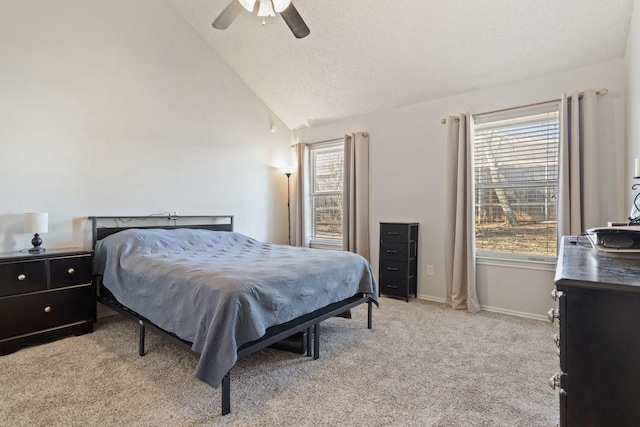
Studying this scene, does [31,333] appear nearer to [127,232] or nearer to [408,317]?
[127,232]

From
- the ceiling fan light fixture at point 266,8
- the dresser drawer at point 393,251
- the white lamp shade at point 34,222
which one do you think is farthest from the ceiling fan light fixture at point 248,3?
the dresser drawer at point 393,251

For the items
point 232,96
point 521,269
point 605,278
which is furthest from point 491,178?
point 232,96

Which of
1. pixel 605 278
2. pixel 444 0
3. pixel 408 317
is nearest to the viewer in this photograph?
pixel 605 278

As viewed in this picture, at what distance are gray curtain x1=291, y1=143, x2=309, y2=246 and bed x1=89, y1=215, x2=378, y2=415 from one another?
165 centimetres

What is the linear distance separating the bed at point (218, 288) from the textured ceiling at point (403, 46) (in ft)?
7.68

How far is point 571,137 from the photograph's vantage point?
10.2 feet

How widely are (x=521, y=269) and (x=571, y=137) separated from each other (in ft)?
4.63

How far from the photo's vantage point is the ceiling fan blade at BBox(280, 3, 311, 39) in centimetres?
254

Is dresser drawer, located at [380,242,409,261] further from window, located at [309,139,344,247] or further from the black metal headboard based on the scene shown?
the black metal headboard

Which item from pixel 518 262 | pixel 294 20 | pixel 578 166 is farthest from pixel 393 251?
pixel 294 20

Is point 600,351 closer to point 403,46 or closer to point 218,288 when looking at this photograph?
point 218,288

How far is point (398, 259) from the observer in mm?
4102

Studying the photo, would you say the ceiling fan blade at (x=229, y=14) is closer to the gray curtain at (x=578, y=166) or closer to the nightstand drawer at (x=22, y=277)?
the nightstand drawer at (x=22, y=277)

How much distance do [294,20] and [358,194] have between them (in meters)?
2.55
